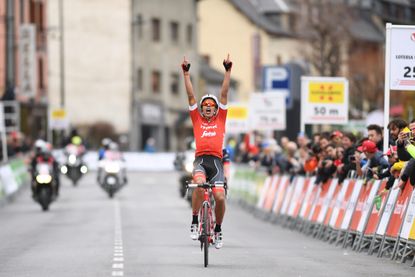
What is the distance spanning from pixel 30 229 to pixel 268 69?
46.4 feet

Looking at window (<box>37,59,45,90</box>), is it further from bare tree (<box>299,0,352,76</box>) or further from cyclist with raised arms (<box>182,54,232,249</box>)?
cyclist with raised arms (<box>182,54,232,249</box>)

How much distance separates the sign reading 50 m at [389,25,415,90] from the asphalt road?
2697 mm

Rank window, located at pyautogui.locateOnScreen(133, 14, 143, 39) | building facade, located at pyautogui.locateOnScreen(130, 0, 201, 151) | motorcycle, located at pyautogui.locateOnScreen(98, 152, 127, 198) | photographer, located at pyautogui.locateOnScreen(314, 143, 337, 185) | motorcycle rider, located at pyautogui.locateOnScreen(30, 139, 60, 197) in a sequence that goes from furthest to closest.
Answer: building facade, located at pyautogui.locateOnScreen(130, 0, 201, 151) → window, located at pyautogui.locateOnScreen(133, 14, 143, 39) → motorcycle, located at pyautogui.locateOnScreen(98, 152, 127, 198) → motorcycle rider, located at pyautogui.locateOnScreen(30, 139, 60, 197) → photographer, located at pyautogui.locateOnScreen(314, 143, 337, 185)

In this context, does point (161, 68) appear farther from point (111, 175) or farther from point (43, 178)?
point (43, 178)

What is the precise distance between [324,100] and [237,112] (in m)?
19.3

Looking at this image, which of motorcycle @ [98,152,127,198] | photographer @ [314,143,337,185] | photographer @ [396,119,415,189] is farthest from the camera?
motorcycle @ [98,152,127,198]

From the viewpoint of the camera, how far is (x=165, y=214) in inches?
1256

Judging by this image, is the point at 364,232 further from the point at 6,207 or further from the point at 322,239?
the point at 6,207

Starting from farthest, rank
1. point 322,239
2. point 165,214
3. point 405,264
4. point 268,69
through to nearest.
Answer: point 268,69 → point 165,214 → point 322,239 → point 405,264

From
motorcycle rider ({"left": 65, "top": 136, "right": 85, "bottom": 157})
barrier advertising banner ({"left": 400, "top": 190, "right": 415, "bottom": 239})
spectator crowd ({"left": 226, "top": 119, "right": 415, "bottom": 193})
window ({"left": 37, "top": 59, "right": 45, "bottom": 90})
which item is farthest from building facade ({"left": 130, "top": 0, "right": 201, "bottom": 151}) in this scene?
barrier advertising banner ({"left": 400, "top": 190, "right": 415, "bottom": 239})

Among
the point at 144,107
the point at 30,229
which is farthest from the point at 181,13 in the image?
the point at 30,229

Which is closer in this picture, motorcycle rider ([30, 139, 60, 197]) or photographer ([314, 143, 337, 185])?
photographer ([314, 143, 337, 185])

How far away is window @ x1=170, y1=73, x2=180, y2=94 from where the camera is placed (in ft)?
298

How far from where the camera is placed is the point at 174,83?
91.2 metres
